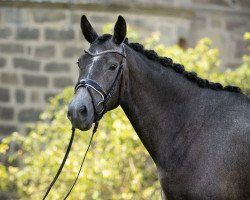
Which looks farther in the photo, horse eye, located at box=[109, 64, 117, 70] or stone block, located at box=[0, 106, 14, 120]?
stone block, located at box=[0, 106, 14, 120]

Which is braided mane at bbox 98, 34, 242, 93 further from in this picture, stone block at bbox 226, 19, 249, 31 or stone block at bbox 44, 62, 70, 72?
stone block at bbox 226, 19, 249, 31

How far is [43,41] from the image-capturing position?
35.6 feet

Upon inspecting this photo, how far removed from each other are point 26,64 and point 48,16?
2.51 ft

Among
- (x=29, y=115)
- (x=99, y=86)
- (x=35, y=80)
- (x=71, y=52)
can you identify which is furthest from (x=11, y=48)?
(x=99, y=86)

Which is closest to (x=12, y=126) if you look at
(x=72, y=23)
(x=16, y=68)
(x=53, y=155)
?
(x=16, y=68)

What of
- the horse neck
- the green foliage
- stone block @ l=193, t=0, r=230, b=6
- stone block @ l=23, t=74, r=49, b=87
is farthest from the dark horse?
stone block @ l=193, t=0, r=230, b=6

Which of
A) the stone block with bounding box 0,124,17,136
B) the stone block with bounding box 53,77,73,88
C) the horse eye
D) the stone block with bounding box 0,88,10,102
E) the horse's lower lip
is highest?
the horse eye

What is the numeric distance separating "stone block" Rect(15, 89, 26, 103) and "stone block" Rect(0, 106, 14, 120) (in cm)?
18

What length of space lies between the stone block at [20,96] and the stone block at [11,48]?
0.58 metres

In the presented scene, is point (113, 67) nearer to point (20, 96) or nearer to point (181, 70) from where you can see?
point (181, 70)

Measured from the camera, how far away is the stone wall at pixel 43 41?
10.8 metres

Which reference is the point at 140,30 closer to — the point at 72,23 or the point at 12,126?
the point at 72,23

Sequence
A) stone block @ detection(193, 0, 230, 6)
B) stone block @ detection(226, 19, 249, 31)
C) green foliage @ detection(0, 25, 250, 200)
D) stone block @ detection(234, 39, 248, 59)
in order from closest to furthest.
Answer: green foliage @ detection(0, 25, 250, 200) < stone block @ detection(193, 0, 230, 6) < stone block @ detection(226, 19, 249, 31) < stone block @ detection(234, 39, 248, 59)

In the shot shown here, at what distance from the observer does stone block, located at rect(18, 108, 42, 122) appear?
10.9m
